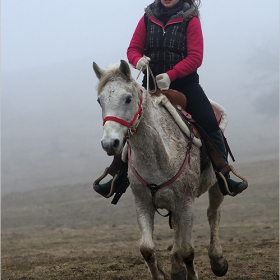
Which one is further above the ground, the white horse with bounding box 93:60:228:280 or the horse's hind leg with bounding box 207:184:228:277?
the white horse with bounding box 93:60:228:280

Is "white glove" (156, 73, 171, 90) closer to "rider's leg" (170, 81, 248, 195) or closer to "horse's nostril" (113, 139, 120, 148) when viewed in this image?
"rider's leg" (170, 81, 248, 195)

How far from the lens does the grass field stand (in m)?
10.0

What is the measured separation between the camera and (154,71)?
280 inches

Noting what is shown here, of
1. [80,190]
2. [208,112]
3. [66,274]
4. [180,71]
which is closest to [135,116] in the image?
[180,71]

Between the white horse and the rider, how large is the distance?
596 mm

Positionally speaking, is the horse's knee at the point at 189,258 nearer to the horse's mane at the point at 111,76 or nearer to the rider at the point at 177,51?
the rider at the point at 177,51

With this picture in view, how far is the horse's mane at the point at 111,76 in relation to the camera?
5441 millimetres

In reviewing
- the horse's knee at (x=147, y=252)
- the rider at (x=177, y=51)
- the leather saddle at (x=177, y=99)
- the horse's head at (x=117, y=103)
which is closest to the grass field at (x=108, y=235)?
the horse's knee at (x=147, y=252)

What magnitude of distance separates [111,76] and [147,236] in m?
2.01

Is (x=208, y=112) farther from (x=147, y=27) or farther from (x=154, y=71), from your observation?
(x=147, y=27)

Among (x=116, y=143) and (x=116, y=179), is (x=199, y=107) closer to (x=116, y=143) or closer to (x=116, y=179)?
(x=116, y=179)

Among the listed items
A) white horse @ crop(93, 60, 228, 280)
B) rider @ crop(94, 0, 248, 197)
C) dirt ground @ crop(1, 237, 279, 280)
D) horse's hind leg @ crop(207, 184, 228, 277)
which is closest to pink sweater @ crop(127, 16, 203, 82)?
rider @ crop(94, 0, 248, 197)

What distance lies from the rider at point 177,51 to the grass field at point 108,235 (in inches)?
120

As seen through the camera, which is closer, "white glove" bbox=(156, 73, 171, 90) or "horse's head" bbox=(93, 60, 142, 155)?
"horse's head" bbox=(93, 60, 142, 155)
